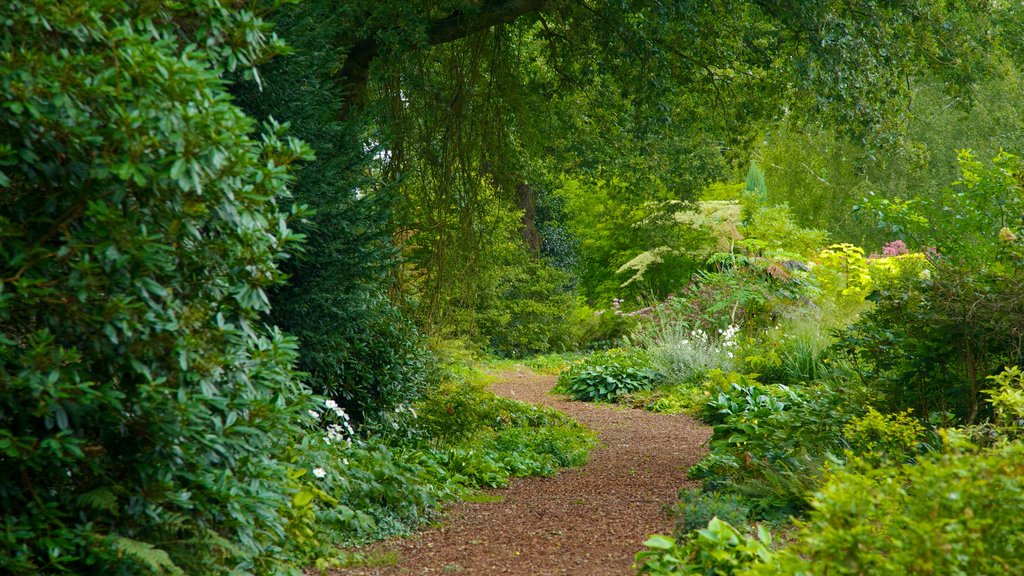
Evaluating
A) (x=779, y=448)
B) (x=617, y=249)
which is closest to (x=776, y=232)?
(x=617, y=249)

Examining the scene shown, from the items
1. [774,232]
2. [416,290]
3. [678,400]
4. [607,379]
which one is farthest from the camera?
[774,232]

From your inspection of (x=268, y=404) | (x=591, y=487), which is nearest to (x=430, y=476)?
(x=591, y=487)

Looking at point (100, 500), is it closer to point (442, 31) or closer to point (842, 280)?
point (442, 31)

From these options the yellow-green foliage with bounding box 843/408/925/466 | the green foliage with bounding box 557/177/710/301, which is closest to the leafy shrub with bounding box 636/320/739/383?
the yellow-green foliage with bounding box 843/408/925/466

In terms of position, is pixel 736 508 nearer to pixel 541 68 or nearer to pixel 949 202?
pixel 949 202

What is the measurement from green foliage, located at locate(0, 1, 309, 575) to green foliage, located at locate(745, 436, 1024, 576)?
2.01m

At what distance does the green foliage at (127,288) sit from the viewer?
2.75 metres

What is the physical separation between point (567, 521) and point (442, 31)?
468cm

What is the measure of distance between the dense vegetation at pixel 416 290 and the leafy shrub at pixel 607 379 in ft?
0.16

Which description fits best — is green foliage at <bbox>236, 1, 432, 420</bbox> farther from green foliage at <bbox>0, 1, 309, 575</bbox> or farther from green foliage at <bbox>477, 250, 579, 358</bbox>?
green foliage at <bbox>477, 250, 579, 358</bbox>

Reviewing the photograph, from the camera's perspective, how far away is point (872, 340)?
574cm

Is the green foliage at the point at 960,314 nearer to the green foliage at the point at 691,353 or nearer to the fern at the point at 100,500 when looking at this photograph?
the fern at the point at 100,500

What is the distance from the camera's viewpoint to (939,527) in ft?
7.86

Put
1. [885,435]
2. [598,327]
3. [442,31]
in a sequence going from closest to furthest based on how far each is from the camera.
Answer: [885,435], [442,31], [598,327]
